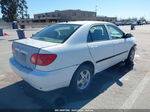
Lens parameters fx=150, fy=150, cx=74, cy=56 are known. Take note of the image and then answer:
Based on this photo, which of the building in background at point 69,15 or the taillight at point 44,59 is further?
the building in background at point 69,15

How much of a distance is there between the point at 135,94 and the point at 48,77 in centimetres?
220

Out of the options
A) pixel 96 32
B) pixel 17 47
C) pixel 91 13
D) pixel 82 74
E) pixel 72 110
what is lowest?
pixel 72 110

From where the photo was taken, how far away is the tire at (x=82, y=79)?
3.34 metres

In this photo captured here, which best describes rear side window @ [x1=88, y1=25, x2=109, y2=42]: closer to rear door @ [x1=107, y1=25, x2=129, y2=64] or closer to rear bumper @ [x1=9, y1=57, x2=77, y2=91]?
rear door @ [x1=107, y1=25, x2=129, y2=64]

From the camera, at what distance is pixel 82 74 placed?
3.57m

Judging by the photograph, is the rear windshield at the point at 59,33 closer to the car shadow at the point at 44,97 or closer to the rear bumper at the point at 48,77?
the rear bumper at the point at 48,77

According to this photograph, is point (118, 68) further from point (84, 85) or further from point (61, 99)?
point (61, 99)

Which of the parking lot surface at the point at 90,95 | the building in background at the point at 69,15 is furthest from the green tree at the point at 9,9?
the parking lot surface at the point at 90,95

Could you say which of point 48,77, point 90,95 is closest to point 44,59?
point 48,77

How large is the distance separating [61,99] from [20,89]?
1193mm

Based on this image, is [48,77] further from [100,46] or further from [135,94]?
[135,94]

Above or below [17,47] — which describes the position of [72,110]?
below

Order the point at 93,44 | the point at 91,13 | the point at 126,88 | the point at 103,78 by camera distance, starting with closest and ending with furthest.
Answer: the point at 93,44, the point at 126,88, the point at 103,78, the point at 91,13

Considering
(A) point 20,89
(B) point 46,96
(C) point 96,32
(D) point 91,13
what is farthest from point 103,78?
(D) point 91,13
